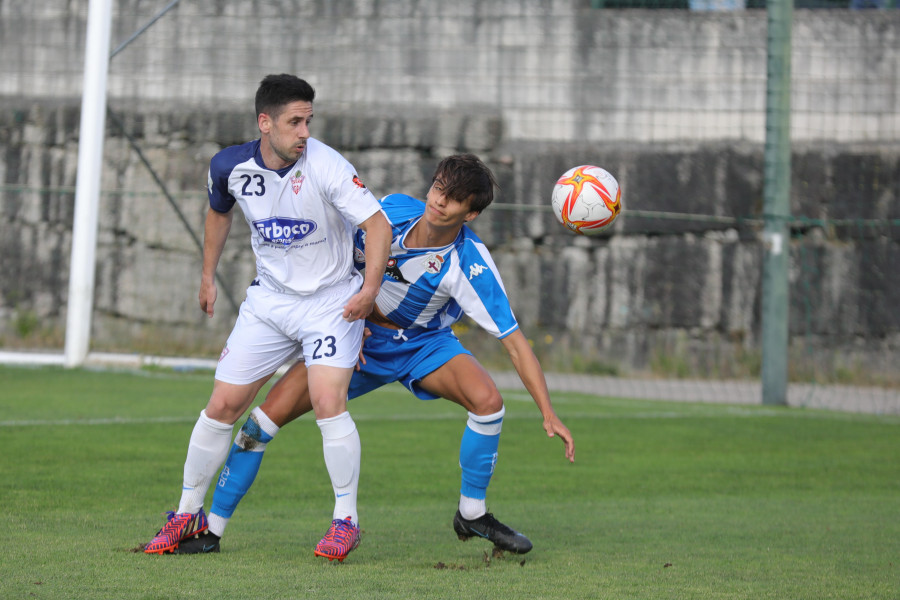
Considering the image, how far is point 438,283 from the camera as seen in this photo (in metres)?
4.77

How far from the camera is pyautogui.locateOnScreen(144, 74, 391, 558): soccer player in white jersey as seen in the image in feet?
14.4

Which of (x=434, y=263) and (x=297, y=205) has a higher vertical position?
(x=297, y=205)

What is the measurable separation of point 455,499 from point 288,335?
1.97m

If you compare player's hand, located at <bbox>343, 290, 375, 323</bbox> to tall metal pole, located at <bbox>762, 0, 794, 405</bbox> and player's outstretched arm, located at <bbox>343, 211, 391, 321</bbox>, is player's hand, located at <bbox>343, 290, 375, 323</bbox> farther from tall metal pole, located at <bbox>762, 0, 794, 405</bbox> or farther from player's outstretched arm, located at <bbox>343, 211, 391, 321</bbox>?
tall metal pole, located at <bbox>762, 0, 794, 405</bbox>

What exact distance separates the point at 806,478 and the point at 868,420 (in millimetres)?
3350

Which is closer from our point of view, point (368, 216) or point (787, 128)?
point (368, 216)

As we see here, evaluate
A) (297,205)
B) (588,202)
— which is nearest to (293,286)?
(297,205)

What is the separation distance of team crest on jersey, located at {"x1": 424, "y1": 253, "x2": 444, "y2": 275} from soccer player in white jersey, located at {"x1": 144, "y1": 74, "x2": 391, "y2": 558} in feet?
1.20

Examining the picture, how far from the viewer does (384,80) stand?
1409 cm

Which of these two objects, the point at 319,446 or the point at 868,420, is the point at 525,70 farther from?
the point at 319,446

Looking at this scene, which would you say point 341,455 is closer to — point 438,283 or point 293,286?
point 293,286

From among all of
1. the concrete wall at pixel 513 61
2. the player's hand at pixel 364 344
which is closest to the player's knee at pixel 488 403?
the player's hand at pixel 364 344

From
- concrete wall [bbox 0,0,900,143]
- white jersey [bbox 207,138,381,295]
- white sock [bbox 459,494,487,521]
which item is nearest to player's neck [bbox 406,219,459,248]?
white jersey [bbox 207,138,381,295]

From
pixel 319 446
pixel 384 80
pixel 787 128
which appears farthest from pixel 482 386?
pixel 384 80
